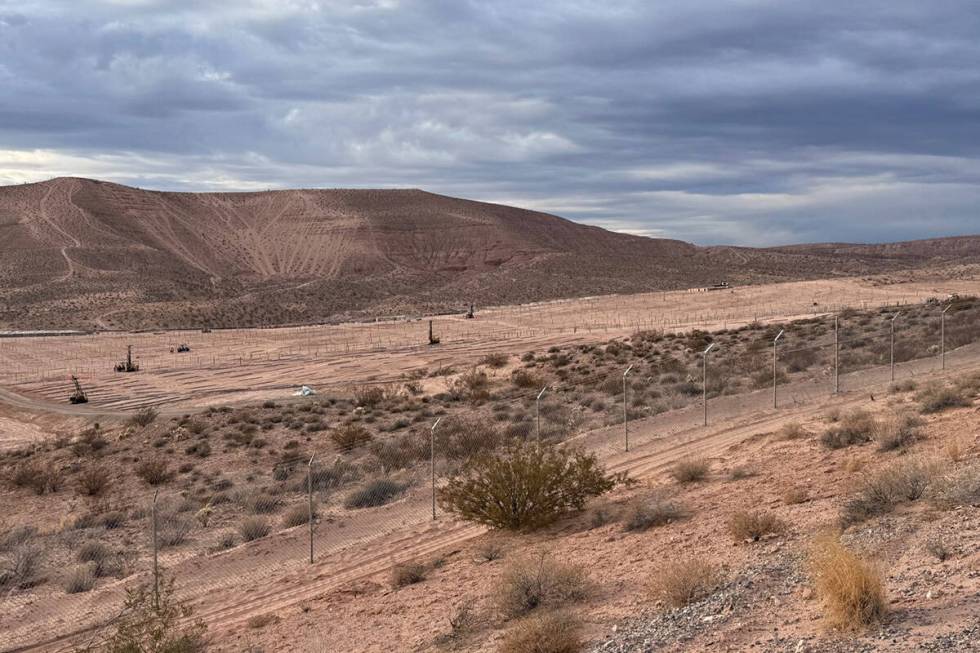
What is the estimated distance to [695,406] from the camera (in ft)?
81.8

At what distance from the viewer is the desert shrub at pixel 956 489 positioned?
34.3 feet

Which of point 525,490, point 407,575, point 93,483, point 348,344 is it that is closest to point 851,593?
point 407,575

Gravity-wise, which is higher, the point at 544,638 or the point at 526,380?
the point at 544,638

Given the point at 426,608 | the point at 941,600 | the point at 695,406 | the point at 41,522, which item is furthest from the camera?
the point at 695,406

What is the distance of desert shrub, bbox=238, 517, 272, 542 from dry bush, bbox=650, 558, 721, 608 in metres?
9.38

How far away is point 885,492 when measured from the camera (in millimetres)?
11070

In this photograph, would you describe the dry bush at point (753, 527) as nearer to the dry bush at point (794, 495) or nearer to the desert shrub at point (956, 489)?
the dry bush at point (794, 495)

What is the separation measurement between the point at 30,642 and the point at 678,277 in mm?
124659

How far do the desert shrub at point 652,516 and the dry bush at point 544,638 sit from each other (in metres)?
4.49

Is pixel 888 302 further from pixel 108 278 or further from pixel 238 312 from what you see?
pixel 108 278

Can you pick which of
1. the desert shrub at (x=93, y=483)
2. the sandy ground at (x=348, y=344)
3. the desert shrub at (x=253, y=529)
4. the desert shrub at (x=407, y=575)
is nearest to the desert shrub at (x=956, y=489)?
the desert shrub at (x=407, y=575)

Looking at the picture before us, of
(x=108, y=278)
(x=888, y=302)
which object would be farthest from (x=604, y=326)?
(x=108, y=278)

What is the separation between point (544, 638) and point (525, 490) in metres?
6.09

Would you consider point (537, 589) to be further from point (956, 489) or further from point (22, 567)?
point (22, 567)
